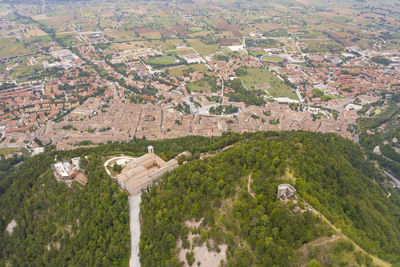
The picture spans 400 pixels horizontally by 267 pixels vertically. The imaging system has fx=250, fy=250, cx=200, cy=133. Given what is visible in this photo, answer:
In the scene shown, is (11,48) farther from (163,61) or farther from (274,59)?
(274,59)

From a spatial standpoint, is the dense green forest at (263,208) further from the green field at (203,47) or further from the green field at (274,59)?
the green field at (203,47)

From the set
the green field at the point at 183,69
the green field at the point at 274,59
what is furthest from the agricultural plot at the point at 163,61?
the green field at the point at 274,59

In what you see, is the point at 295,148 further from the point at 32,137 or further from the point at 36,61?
the point at 36,61

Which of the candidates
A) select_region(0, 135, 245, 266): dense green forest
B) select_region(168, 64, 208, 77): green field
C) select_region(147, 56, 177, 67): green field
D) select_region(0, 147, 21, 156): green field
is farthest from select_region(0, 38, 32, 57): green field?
select_region(0, 135, 245, 266): dense green forest

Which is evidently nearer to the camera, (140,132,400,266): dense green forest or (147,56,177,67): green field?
(140,132,400,266): dense green forest

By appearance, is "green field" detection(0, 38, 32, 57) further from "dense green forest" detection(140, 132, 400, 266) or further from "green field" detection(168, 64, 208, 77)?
"dense green forest" detection(140, 132, 400, 266)

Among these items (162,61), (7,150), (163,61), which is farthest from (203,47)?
(7,150)

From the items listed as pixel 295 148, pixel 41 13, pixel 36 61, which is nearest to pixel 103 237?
pixel 295 148

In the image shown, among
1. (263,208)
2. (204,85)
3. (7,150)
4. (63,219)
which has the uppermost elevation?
(263,208)
